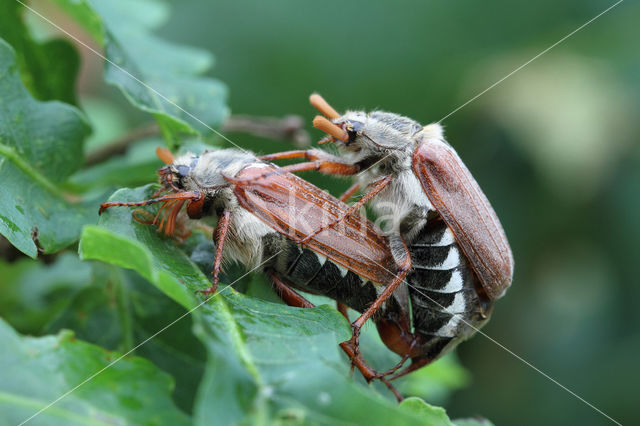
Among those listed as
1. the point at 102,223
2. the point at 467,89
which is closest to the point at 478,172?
the point at 467,89

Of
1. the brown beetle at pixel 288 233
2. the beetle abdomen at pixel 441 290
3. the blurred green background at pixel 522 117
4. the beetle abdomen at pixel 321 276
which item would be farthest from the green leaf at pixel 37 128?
the blurred green background at pixel 522 117

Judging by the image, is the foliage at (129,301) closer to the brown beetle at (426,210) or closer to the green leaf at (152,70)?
the green leaf at (152,70)

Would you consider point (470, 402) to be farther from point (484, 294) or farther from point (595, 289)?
point (484, 294)

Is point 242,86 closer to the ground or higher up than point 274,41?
closer to the ground

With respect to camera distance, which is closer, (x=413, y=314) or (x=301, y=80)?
(x=413, y=314)

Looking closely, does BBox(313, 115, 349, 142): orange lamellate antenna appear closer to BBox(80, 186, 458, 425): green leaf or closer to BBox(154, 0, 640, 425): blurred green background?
BBox(80, 186, 458, 425): green leaf
